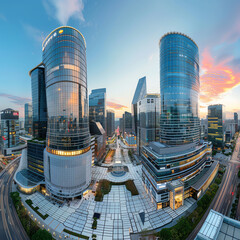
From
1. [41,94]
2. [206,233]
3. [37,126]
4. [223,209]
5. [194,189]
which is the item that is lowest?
[223,209]

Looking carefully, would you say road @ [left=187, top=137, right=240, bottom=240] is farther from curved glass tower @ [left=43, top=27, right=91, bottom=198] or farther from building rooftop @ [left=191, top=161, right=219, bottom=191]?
curved glass tower @ [left=43, top=27, right=91, bottom=198]

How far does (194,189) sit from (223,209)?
1229cm

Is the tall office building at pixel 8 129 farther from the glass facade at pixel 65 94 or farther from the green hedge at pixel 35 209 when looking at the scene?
the green hedge at pixel 35 209

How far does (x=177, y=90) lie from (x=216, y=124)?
92.5 m

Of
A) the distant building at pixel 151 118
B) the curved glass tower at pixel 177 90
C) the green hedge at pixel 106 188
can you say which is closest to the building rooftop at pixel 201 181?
the curved glass tower at pixel 177 90

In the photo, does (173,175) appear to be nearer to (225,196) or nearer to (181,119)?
(181,119)

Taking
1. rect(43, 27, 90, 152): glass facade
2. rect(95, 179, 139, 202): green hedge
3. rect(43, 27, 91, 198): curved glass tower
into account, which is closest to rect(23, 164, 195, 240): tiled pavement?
rect(95, 179, 139, 202): green hedge

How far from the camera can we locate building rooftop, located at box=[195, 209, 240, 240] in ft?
66.1

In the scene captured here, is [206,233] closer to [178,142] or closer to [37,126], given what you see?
[178,142]

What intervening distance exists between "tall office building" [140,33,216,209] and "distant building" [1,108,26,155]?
112230 mm

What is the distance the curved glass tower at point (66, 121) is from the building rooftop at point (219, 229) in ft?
144

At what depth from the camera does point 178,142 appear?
189 feet

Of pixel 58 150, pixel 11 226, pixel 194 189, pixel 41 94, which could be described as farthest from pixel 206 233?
pixel 41 94

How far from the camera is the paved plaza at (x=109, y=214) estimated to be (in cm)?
3538
